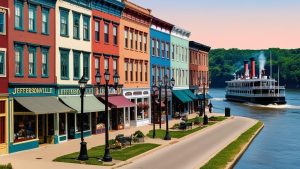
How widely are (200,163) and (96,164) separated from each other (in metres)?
5.86

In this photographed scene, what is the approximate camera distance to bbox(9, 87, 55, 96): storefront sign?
98.3 feet

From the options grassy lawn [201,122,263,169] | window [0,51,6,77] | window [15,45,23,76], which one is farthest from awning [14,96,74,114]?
grassy lawn [201,122,263,169]

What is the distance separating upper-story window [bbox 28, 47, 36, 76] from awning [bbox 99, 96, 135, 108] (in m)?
10.5

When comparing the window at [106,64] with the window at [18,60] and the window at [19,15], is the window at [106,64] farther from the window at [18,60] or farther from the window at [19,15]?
the window at [19,15]

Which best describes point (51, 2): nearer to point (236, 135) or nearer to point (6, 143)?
point (6, 143)

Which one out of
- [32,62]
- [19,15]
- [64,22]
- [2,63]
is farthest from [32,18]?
[2,63]

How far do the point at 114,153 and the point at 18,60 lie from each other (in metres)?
8.92

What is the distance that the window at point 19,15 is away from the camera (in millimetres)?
30375

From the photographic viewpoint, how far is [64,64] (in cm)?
3628

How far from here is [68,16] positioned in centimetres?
3662

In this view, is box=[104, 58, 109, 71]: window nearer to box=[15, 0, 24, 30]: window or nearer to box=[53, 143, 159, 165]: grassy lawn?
box=[53, 143, 159, 165]: grassy lawn

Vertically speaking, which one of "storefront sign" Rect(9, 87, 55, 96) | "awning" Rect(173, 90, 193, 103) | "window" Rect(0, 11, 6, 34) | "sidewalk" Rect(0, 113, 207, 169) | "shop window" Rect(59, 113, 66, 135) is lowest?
"sidewalk" Rect(0, 113, 207, 169)

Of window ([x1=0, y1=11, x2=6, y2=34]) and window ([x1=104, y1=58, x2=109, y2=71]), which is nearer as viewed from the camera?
window ([x1=0, y1=11, x2=6, y2=34])

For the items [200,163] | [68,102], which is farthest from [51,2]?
[200,163]
